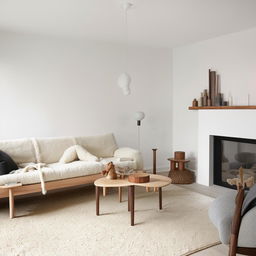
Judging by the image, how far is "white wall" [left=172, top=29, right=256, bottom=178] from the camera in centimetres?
429

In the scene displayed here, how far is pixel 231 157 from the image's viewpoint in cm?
456

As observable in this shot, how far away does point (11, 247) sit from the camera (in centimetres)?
265

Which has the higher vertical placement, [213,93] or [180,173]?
[213,93]

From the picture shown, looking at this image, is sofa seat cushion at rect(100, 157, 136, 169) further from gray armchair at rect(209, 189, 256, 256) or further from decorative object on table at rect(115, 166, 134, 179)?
gray armchair at rect(209, 189, 256, 256)

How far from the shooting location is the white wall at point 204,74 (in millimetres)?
4288

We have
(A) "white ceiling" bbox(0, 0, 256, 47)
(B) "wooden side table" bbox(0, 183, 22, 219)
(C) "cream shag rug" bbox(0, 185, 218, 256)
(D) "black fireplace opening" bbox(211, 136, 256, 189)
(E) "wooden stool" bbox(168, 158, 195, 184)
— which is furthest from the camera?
(E) "wooden stool" bbox(168, 158, 195, 184)

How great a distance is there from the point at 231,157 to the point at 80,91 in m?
2.60

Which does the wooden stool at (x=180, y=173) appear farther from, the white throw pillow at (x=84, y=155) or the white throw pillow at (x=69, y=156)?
the white throw pillow at (x=69, y=156)

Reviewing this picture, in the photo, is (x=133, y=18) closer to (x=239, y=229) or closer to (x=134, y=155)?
(x=134, y=155)

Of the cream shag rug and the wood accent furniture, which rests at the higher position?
the wood accent furniture

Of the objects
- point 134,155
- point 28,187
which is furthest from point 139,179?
point 28,187

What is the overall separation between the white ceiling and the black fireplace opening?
163 cm

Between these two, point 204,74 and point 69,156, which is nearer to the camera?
point 69,156

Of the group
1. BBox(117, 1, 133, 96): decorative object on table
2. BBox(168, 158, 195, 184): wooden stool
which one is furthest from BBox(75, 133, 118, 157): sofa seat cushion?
BBox(168, 158, 195, 184): wooden stool
